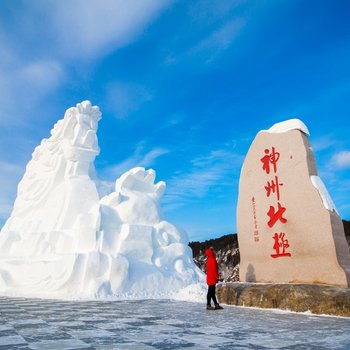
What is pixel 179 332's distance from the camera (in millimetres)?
4039

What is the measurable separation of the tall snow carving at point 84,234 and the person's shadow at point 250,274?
13.1ft

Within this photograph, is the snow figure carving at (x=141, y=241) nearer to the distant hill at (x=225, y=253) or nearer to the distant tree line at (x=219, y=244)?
the distant hill at (x=225, y=253)

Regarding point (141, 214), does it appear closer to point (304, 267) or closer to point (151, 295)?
point (151, 295)

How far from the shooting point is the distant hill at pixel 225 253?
24.2m

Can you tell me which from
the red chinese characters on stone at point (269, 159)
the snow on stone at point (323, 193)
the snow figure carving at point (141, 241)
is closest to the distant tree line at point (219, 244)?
the snow figure carving at point (141, 241)

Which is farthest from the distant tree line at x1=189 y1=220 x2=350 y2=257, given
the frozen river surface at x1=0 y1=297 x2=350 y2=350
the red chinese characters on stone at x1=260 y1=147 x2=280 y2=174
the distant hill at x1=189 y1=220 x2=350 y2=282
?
the frozen river surface at x1=0 y1=297 x2=350 y2=350

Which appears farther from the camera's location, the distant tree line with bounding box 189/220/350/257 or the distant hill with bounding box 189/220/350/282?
the distant tree line with bounding box 189/220/350/257

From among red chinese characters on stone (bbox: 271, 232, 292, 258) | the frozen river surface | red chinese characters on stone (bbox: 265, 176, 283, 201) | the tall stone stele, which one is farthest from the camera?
red chinese characters on stone (bbox: 265, 176, 283, 201)

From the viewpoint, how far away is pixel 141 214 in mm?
12586

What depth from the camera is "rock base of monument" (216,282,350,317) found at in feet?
17.6

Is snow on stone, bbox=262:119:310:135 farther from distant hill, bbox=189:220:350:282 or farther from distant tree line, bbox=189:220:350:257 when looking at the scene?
distant tree line, bbox=189:220:350:257

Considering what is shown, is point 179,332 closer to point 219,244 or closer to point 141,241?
point 141,241

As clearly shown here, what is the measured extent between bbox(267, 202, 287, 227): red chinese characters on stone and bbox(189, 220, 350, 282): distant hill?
616 inches

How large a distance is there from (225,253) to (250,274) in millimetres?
18978
